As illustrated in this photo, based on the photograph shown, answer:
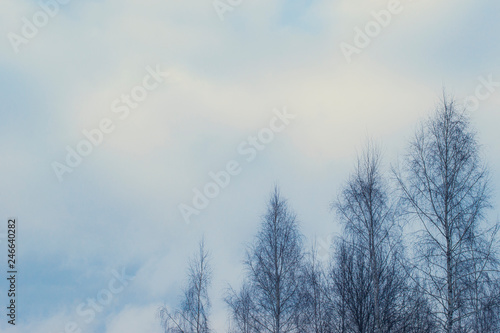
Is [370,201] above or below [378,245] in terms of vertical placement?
above

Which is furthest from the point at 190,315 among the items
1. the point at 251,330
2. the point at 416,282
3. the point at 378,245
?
the point at 416,282

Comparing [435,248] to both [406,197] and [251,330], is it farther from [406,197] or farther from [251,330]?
[251,330]

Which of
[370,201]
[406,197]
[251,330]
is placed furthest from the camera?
[251,330]

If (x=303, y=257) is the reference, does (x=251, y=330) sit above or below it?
below

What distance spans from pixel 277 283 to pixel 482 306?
37.2 ft

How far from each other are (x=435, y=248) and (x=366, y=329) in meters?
→ 4.41

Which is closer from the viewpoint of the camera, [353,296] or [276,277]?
[353,296]

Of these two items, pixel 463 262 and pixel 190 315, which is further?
pixel 190 315

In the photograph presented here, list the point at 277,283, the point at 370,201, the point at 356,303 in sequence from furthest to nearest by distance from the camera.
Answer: the point at 277,283, the point at 370,201, the point at 356,303

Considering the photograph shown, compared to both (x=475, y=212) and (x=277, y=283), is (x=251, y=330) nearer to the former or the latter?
(x=277, y=283)

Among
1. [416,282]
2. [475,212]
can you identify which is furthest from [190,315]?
[475,212]

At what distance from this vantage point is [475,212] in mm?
19922

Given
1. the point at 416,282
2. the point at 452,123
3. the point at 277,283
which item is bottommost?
the point at 416,282

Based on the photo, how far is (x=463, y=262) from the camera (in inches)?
758
